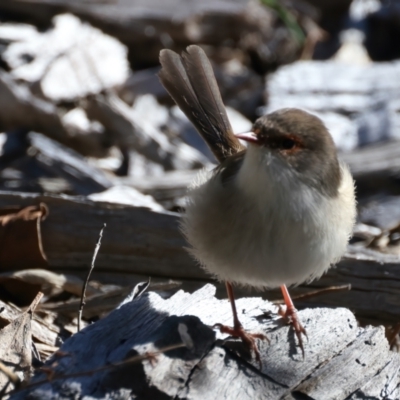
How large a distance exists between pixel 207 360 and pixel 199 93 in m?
1.95

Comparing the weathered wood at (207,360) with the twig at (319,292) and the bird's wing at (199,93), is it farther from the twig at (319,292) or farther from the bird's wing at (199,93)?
the bird's wing at (199,93)

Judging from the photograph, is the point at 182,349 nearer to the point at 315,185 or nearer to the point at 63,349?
the point at 63,349

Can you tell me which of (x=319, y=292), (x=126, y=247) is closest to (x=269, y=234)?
(x=319, y=292)

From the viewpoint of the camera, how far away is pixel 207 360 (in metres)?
3.25

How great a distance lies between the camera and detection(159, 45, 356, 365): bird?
3.50 meters

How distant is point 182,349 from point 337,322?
97 centimetres

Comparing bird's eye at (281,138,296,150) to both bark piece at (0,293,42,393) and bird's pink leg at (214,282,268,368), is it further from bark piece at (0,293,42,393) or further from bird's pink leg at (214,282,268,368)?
bark piece at (0,293,42,393)

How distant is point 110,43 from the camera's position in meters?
7.40

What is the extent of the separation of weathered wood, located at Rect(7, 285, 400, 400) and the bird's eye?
0.91 metres

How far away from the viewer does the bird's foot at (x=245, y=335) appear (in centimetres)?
→ 345

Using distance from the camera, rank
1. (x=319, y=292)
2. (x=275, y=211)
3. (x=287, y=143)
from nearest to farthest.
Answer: (x=275, y=211) → (x=287, y=143) → (x=319, y=292)

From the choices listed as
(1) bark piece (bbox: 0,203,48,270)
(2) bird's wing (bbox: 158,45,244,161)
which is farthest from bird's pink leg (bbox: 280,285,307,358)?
(1) bark piece (bbox: 0,203,48,270)

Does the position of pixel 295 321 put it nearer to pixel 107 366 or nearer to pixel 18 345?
pixel 107 366

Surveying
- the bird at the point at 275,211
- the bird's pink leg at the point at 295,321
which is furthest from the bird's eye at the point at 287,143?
the bird's pink leg at the point at 295,321
